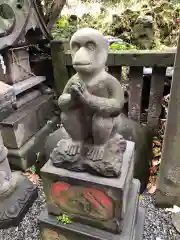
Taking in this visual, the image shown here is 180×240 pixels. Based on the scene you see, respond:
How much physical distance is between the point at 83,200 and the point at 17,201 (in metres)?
0.78

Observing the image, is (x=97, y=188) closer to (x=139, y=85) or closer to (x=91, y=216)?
(x=91, y=216)

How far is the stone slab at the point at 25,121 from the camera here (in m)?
1.94

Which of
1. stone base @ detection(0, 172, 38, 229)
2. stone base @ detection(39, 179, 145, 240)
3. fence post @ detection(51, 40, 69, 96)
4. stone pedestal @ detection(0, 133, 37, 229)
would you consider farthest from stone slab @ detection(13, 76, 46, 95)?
stone base @ detection(39, 179, 145, 240)

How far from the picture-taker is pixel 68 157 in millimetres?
1109

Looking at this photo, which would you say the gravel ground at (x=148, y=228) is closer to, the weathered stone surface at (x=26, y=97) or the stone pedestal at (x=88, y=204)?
the stone pedestal at (x=88, y=204)

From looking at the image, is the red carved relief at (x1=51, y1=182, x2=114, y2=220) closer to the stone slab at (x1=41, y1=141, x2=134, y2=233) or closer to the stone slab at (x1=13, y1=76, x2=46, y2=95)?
the stone slab at (x1=41, y1=141, x2=134, y2=233)

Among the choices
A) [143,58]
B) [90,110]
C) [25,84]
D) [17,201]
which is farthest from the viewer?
[25,84]

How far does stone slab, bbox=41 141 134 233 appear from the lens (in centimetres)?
105

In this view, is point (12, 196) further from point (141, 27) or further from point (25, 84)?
point (141, 27)

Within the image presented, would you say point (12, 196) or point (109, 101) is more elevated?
point (109, 101)

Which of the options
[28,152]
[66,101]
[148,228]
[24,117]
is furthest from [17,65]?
[148,228]

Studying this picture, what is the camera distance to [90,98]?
0.96 m

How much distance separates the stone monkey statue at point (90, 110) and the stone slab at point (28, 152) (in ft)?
3.36

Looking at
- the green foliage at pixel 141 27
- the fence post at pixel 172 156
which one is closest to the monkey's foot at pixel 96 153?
the fence post at pixel 172 156
